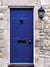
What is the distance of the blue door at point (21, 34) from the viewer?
13.6 feet

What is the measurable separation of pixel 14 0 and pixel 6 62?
2164mm

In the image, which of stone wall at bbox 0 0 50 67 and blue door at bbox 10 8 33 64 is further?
blue door at bbox 10 8 33 64

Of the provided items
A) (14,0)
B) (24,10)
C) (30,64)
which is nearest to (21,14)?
(24,10)

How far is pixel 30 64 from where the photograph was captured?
13.6ft

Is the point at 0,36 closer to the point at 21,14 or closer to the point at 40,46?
the point at 21,14

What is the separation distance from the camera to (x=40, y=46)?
398 cm

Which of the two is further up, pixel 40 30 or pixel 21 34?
pixel 40 30

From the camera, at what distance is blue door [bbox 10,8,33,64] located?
13.6 ft

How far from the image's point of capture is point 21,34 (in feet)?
13.6

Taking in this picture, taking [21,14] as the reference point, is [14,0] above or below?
above

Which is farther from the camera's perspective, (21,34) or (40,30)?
(21,34)

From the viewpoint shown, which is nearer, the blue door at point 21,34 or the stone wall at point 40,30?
the stone wall at point 40,30

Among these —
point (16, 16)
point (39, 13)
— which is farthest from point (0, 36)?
point (39, 13)

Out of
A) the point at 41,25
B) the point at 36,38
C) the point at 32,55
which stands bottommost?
the point at 32,55
